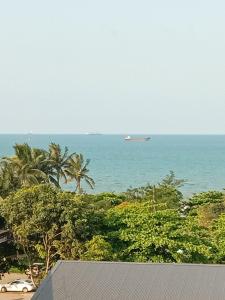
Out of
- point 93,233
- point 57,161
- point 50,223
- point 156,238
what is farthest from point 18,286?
point 57,161

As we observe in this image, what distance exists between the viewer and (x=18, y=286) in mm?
31359

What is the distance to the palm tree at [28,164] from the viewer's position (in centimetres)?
4309

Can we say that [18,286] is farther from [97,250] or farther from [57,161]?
[57,161]

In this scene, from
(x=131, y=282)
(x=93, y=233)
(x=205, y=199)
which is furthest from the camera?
(x=205, y=199)

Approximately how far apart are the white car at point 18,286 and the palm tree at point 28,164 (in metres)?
11.7

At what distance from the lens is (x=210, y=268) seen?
20.1 meters

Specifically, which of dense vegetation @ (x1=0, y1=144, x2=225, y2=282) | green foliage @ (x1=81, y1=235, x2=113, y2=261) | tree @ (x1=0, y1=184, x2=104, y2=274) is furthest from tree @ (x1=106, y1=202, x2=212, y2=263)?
tree @ (x1=0, y1=184, x2=104, y2=274)

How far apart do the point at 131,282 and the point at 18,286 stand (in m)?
14.0

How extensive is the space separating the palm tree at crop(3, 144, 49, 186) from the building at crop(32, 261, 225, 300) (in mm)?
23171

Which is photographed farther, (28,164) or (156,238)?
(28,164)

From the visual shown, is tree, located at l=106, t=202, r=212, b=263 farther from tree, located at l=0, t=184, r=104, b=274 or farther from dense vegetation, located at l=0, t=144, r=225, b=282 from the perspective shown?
tree, located at l=0, t=184, r=104, b=274

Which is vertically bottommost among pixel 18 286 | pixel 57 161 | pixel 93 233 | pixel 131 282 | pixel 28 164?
pixel 18 286

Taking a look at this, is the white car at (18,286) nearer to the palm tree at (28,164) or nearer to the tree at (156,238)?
the tree at (156,238)

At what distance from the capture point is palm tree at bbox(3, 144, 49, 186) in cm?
4309
